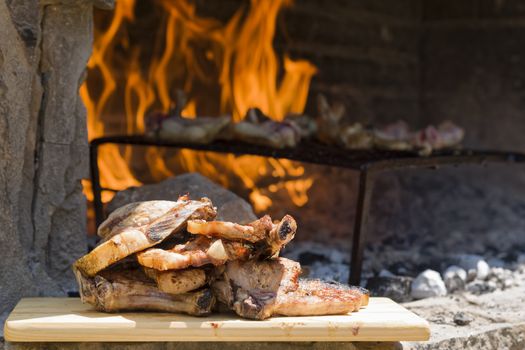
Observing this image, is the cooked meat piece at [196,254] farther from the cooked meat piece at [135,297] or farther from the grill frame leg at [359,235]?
the grill frame leg at [359,235]

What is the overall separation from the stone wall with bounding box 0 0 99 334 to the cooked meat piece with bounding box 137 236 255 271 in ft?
2.35

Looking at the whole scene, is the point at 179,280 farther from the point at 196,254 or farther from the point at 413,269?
the point at 413,269

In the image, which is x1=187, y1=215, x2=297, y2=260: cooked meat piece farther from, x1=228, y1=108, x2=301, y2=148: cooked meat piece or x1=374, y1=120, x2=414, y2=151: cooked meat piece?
x1=374, y1=120, x2=414, y2=151: cooked meat piece

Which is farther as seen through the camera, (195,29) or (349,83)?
(349,83)

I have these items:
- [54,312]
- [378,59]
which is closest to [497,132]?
[378,59]

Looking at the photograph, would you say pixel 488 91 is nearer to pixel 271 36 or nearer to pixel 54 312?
pixel 271 36

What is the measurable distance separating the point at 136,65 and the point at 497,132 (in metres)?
2.41

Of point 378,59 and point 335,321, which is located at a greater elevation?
point 378,59

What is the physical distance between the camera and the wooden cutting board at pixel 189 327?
95.8 inches

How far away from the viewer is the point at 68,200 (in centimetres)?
338

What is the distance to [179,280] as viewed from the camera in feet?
8.37

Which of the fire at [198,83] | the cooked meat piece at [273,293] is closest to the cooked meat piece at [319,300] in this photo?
the cooked meat piece at [273,293]

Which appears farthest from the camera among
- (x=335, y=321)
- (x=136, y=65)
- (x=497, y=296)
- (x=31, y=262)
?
(x=136, y=65)

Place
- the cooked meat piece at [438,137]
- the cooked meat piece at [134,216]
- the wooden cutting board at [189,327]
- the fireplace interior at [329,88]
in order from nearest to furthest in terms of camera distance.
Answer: the wooden cutting board at [189,327], the cooked meat piece at [134,216], the cooked meat piece at [438,137], the fireplace interior at [329,88]
